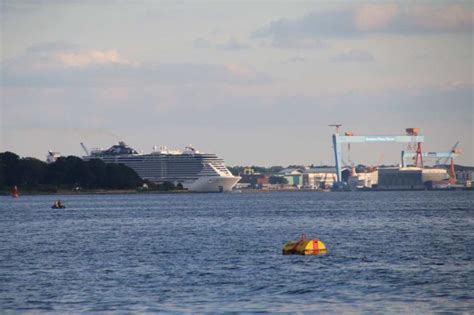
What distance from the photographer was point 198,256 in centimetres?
5244

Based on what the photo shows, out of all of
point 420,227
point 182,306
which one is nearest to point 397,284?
point 182,306

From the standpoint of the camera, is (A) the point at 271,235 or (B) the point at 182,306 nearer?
(B) the point at 182,306

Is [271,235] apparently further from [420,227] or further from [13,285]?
[13,285]

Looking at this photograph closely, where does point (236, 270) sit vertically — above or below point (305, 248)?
below

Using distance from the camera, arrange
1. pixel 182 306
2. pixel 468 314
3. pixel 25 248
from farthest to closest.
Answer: pixel 25 248, pixel 182 306, pixel 468 314

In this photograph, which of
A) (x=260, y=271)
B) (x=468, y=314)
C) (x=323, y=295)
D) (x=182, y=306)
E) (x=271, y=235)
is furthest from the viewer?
(x=271, y=235)

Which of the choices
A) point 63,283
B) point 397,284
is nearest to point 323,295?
point 397,284

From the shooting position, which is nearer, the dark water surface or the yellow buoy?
the dark water surface

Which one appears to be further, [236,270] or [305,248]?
[305,248]

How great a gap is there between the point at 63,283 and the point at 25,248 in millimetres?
20069

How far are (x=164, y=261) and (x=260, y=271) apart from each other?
23.2 ft

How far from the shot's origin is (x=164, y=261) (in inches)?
1962

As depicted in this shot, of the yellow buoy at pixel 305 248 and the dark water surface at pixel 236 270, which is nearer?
the dark water surface at pixel 236 270

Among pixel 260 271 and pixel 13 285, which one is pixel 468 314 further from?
pixel 13 285
